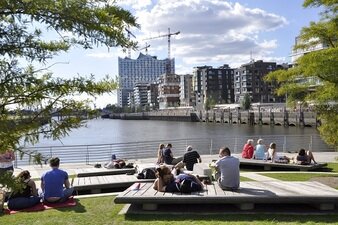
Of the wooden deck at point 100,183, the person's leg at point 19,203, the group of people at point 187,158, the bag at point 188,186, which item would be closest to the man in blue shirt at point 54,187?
the person's leg at point 19,203

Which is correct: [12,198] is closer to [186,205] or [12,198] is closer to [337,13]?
[186,205]

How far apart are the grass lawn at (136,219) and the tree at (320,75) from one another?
16.2 ft

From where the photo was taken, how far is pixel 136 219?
857 cm

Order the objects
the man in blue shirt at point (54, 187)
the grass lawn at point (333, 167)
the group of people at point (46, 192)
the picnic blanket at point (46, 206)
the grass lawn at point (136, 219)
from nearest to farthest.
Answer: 1. the grass lawn at point (136, 219)
2. the picnic blanket at point (46, 206)
3. the group of people at point (46, 192)
4. the man in blue shirt at point (54, 187)
5. the grass lawn at point (333, 167)

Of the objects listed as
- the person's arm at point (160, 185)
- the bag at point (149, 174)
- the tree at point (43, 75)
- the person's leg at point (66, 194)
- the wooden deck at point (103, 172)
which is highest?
the tree at point (43, 75)

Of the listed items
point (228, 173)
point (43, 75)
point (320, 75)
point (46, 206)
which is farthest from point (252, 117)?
point (43, 75)

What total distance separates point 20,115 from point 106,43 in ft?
2.68

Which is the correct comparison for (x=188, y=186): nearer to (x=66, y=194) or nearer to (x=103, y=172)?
(x=66, y=194)

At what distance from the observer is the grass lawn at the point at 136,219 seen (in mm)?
8258

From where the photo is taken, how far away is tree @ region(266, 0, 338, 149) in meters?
12.2

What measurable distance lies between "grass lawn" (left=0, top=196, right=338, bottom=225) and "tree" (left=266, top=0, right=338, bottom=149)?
4929 millimetres

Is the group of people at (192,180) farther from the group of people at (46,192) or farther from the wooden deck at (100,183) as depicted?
the wooden deck at (100,183)

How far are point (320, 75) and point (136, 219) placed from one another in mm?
7208

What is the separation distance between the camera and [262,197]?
29.0ft
